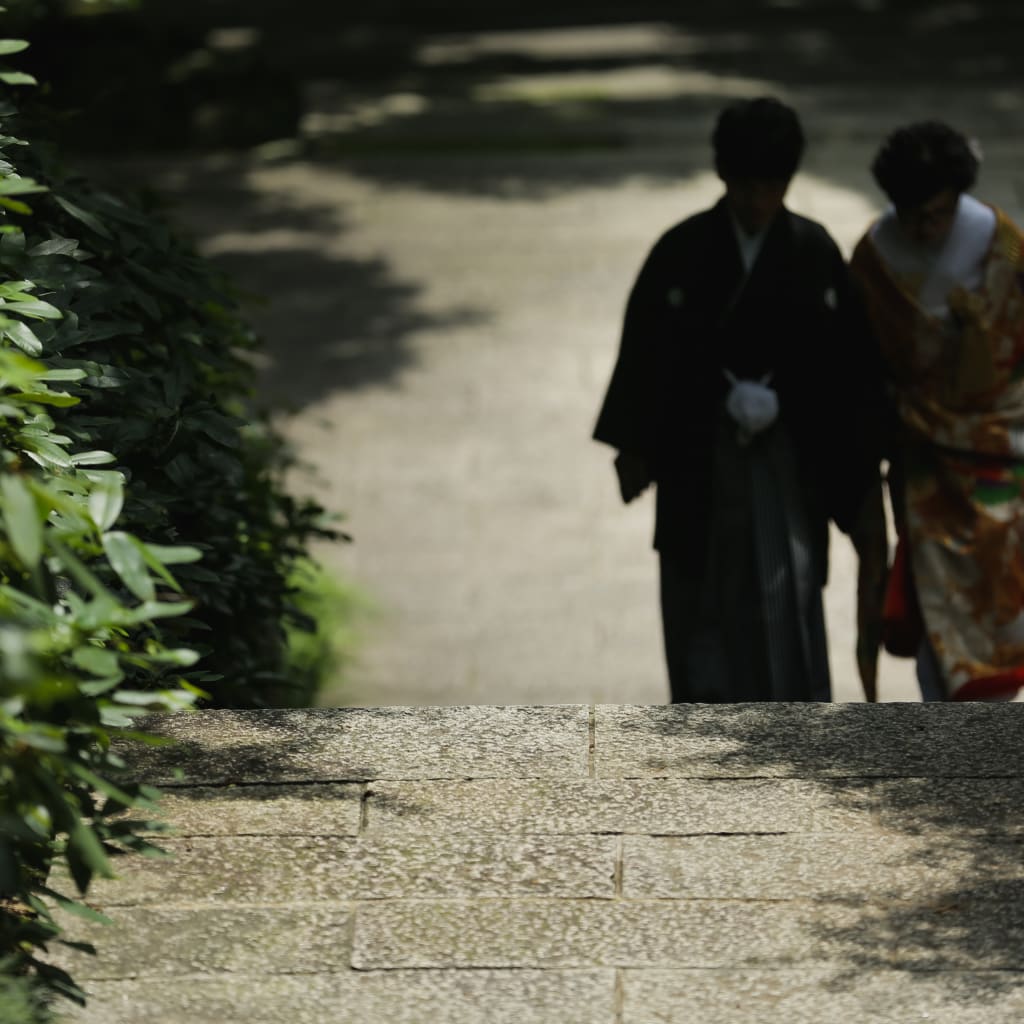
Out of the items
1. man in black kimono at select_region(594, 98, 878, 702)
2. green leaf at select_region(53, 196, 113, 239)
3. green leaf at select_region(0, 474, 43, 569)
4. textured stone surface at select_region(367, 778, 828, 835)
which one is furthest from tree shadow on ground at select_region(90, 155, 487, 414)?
green leaf at select_region(0, 474, 43, 569)

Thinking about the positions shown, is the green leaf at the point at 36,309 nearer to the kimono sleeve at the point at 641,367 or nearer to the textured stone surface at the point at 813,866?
the textured stone surface at the point at 813,866

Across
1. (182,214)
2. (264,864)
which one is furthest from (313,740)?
(182,214)

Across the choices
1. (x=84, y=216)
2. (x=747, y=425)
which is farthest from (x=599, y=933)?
(x=747, y=425)

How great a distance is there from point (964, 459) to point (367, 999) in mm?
3077

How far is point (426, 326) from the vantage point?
→ 428 inches

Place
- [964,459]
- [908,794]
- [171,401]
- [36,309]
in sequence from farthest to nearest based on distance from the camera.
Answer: [964,459], [171,401], [908,794], [36,309]

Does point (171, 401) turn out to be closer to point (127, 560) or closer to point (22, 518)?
point (127, 560)

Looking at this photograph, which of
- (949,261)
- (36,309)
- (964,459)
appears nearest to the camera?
(36,309)

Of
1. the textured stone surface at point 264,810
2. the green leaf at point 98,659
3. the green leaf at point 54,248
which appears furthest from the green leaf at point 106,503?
the green leaf at point 54,248

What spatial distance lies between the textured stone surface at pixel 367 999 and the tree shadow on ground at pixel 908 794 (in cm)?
42

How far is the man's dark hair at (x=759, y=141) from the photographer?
4984 millimetres

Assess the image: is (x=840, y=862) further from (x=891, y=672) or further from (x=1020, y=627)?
(x=891, y=672)

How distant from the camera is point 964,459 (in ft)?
17.6

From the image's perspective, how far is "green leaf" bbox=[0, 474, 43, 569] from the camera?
1937 mm
